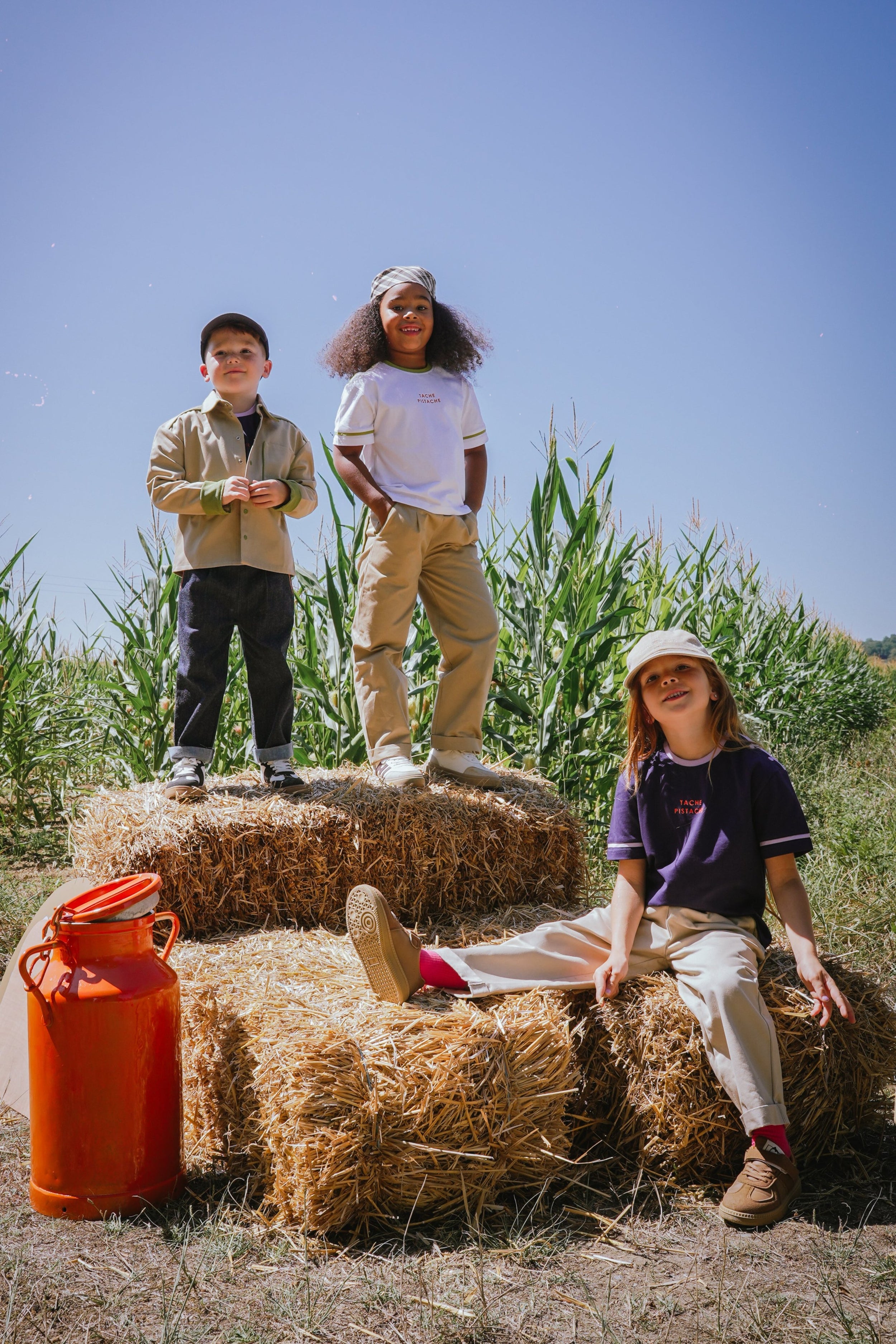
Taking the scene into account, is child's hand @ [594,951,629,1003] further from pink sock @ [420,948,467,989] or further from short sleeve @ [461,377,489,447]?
short sleeve @ [461,377,489,447]

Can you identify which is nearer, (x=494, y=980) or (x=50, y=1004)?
(x=50, y=1004)

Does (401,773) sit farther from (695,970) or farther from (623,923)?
(695,970)

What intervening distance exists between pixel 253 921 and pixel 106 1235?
113 centimetres

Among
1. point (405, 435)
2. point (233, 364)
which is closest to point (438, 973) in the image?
point (405, 435)

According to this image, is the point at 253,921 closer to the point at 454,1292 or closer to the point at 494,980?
the point at 494,980

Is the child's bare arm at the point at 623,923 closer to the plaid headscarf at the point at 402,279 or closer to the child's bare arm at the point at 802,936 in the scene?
the child's bare arm at the point at 802,936

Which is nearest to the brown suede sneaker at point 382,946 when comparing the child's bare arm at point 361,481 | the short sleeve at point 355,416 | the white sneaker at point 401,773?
the white sneaker at point 401,773

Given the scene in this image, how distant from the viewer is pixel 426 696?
4.45 m

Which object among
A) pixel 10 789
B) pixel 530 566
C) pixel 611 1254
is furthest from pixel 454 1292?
pixel 10 789

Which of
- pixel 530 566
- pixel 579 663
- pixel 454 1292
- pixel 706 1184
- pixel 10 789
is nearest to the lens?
pixel 454 1292

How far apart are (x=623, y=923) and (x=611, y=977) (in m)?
0.13

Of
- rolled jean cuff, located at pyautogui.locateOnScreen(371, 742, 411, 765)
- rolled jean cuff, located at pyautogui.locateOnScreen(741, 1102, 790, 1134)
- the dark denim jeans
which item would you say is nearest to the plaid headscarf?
the dark denim jeans

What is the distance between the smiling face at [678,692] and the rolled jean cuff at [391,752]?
1.11m

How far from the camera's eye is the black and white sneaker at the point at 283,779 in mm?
3209
